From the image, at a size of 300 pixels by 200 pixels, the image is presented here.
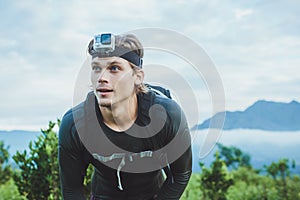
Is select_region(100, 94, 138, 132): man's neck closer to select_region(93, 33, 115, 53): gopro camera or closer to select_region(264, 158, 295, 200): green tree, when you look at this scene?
select_region(93, 33, 115, 53): gopro camera

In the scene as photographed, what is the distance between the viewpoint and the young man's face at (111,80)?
2449mm

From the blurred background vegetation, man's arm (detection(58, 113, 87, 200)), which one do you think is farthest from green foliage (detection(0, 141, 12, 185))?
man's arm (detection(58, 113, 87, 200))

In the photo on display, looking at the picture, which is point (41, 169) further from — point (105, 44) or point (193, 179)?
point (193, 179)

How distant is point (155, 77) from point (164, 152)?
0.51 metres

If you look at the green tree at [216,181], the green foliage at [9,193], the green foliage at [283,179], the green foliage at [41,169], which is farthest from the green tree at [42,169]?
the green foliage at [283,179]

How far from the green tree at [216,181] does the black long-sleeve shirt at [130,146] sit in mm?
5039

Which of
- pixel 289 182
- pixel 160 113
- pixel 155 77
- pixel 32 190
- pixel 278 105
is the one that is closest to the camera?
pixel 160 113

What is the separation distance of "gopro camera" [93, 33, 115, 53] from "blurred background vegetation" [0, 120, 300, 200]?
10.5 ft

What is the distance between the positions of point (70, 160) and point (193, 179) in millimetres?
7792

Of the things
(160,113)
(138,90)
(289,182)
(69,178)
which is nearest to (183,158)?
(160,113)

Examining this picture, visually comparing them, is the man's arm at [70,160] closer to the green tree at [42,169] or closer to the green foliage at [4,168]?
the green tree at [42,169]

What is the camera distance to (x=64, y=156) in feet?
8.85

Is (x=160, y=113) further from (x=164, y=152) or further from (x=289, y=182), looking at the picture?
(x=289, y=182)

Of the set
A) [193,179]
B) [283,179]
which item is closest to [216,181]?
[283,179]
